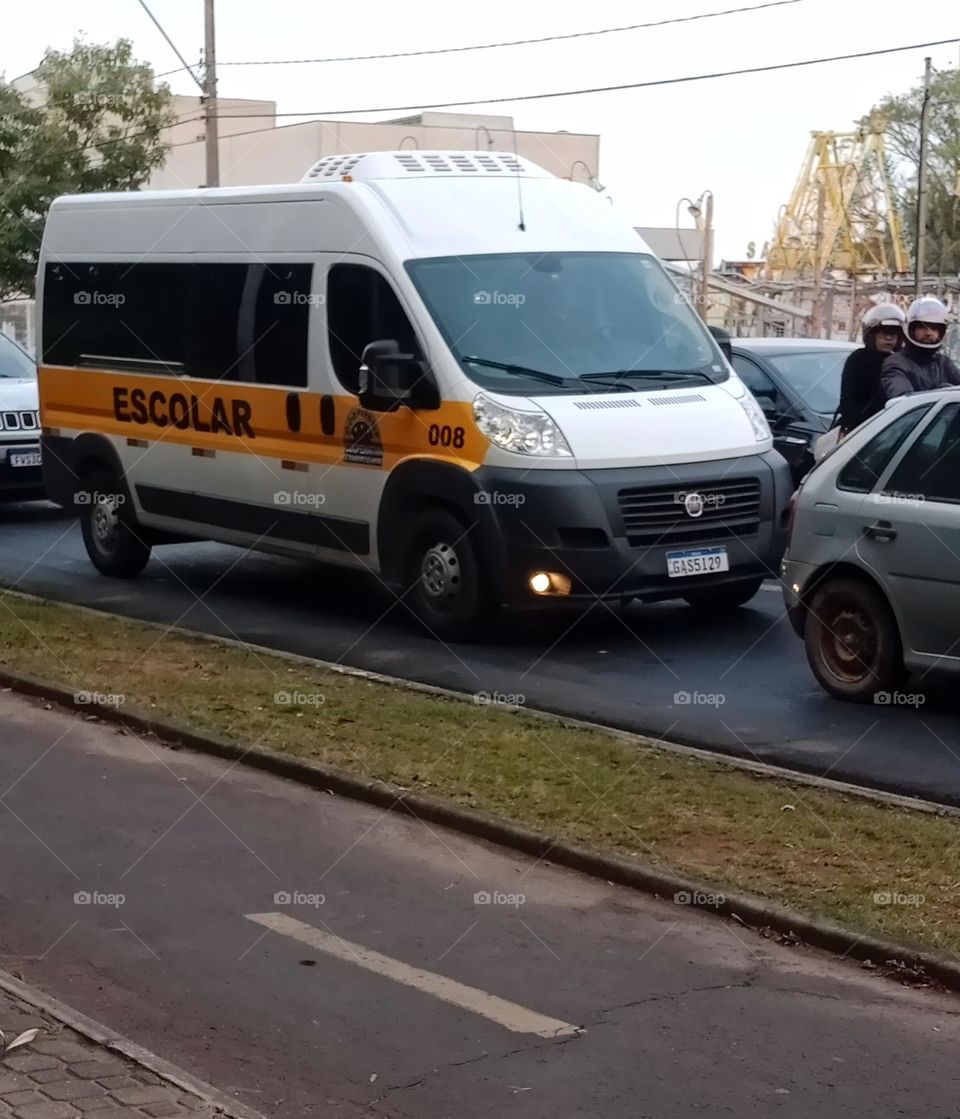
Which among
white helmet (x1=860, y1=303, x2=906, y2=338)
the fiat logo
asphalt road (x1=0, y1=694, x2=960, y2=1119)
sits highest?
white helmet (x1=860, y1=303, x2=906, y2=338)

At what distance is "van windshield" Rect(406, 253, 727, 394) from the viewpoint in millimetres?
11320

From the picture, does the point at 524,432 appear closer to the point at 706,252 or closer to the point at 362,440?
the point at 362,440

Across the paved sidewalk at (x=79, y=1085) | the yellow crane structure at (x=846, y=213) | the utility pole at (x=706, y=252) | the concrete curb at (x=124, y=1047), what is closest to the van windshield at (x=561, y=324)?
the concrete curb at (x=124, y=1047)

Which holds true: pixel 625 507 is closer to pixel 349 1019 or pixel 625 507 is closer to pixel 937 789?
pixel 937 789

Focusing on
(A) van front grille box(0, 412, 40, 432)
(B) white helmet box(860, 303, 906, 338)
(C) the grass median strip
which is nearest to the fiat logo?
(B) white helmet box(860, 303, 906, 338)

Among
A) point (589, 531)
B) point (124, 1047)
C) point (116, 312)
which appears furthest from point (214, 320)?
point (124, 1047)

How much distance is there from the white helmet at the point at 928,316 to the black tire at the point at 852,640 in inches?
92.7

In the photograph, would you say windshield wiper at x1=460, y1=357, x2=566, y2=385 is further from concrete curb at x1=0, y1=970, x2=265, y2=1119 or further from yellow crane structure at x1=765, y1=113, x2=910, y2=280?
yellow crane structure at x1=765, y1=113, x2=910, y2=280

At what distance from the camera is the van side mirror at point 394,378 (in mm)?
11328

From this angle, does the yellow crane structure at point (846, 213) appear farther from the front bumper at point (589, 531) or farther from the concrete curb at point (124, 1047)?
the concrete curb at point (124, 1047)

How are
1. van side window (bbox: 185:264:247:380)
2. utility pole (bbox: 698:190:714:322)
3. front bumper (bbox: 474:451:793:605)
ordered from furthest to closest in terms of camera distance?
utility pole (bbox: 698:190:714:322)
van side window (bbox: 185:264:247:380)
front bumper (bbox: 474:451:793:605)

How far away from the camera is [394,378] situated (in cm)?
1139

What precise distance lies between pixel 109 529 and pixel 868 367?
6056 millimetres

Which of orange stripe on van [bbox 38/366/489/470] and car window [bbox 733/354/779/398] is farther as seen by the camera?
car window [bbox 733/354/779/398]
